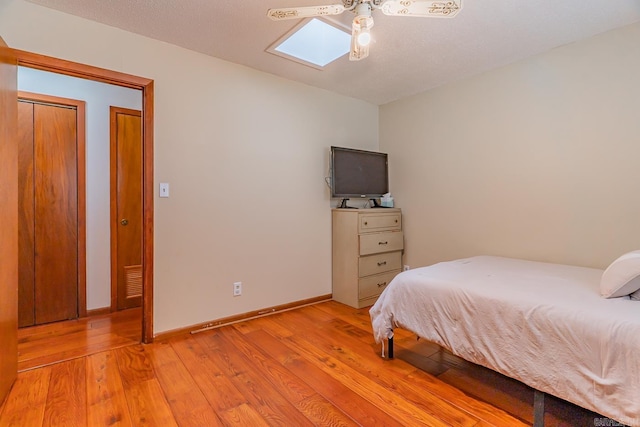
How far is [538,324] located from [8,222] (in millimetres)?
2800

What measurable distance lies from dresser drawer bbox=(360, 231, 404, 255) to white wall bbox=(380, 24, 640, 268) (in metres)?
0.17

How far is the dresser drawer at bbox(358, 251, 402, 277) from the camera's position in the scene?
3.20 meters

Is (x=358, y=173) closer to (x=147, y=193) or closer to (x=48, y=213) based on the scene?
(x=147, y=193)

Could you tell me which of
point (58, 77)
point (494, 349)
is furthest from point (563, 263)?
point (58, 77)

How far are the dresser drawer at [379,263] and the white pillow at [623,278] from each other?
1939 mm

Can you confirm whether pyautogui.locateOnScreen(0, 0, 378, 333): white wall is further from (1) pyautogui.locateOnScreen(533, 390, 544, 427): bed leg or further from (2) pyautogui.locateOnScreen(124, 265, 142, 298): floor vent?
(1) pyautogui.locateOnScreen(533, 390, 544, 427): bed leg

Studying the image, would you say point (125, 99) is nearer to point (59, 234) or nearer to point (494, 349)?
point (59, 234)

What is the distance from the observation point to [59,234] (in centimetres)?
286

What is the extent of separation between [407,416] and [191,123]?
8.33 ft

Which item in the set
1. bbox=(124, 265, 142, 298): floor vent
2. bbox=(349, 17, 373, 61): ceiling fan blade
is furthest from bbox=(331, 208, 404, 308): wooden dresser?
bbox=(124, 265, 142, 298): floor vent

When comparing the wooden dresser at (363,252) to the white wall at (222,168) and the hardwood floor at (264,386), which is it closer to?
the white wall at (222,168)

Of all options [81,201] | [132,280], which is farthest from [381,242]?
[81,201]

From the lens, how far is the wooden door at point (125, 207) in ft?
10.3

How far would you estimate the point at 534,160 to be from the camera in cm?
260
